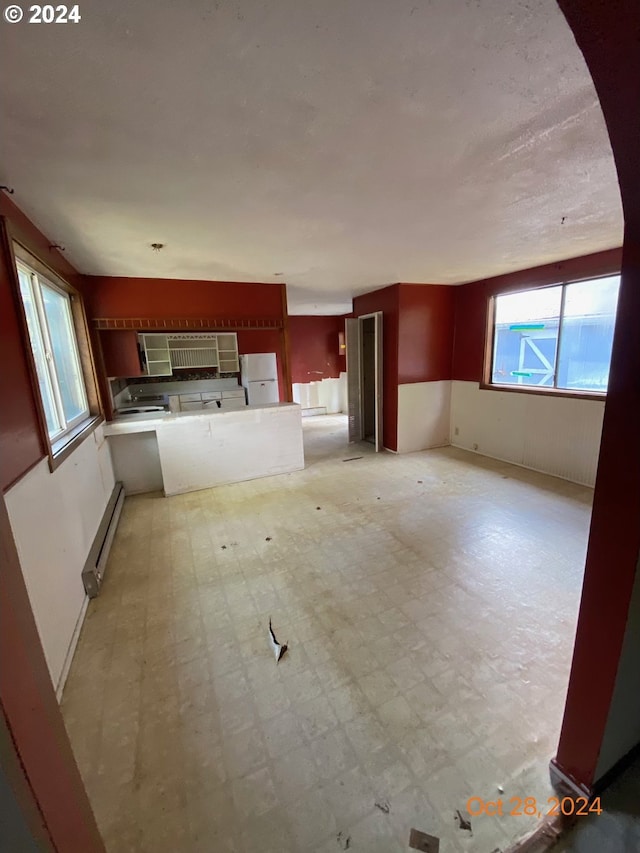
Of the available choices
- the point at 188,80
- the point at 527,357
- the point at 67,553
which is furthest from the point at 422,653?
the point at 527,357

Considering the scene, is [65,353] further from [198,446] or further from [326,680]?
[326,680]

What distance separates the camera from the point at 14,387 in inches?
66.8

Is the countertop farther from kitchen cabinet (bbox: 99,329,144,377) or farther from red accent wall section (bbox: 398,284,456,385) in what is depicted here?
red accent wall section (bbox: 398,284,456,385)

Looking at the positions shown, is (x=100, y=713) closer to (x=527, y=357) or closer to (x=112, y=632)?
(x=112, y=632)

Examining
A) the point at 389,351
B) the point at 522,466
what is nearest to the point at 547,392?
the point at 522,466

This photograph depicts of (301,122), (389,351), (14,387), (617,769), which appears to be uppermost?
(301,122)

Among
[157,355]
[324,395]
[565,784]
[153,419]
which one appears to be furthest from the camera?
[324,395]

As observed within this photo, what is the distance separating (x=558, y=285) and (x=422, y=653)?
13.3 feet

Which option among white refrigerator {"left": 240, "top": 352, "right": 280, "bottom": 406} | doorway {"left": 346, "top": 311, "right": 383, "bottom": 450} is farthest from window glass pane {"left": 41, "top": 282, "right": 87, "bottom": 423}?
doorway {"left": 346, "top": 311, "right": 383, "bottom": 450}

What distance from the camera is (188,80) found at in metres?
1.09

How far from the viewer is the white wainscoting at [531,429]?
3680 millimetres

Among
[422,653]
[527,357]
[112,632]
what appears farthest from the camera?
[527,357]

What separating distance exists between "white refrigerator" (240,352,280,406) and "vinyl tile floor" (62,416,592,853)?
10.4ft

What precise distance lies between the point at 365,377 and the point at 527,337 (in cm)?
245
